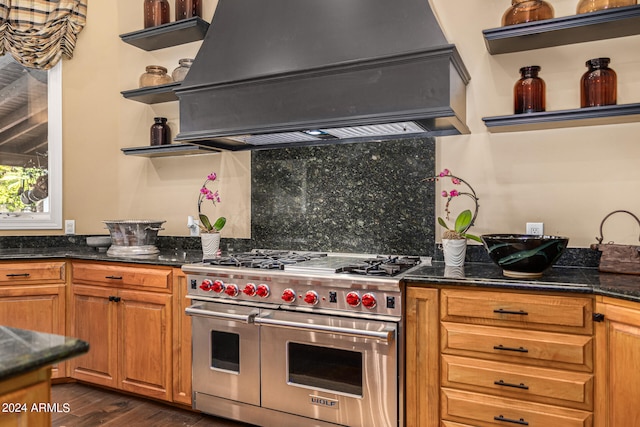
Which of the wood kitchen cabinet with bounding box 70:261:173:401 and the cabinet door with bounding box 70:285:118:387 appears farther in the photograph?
the cabinet door with bounding box 70:285:118:387

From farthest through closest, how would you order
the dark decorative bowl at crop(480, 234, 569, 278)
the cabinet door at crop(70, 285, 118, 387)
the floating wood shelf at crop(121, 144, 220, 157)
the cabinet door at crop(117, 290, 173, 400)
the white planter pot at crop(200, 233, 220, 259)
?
the floating wood shelf at crop(121, 144, 220, 157)
the white planter pot at crop(200, 233, 220, 259)
the cabinet door at crop(70, 285, 118, 387)
the cabinet door at crop(117, 290, 173, 400)
the dark decorative bowl at crop(480, 234, 569, 278)

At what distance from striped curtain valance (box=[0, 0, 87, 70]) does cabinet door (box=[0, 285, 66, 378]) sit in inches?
68.5

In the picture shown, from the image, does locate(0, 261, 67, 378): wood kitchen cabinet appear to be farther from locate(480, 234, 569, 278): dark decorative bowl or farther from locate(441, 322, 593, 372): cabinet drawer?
locate(480, 234, 569, 278): dark decorative bowl

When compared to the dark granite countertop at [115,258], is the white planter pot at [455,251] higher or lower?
higher

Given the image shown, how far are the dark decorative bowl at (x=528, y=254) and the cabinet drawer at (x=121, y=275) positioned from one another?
1830 millimetres

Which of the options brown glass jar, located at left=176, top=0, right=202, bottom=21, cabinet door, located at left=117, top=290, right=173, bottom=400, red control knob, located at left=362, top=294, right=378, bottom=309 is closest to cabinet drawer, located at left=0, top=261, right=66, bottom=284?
cabinet door, located at left=117, top=290, right=173, bottom=400

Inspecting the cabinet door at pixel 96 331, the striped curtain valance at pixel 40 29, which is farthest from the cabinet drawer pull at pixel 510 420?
the striped curtain valance at pixel 40 29

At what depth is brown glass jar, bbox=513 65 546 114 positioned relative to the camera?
2.25m

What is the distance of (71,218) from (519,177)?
3291mm

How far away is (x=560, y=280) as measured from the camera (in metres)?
1.86

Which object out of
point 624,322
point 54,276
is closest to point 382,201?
point 624,322

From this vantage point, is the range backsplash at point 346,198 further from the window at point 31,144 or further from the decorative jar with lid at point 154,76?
the window at point 31,144

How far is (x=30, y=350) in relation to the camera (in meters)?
0.88

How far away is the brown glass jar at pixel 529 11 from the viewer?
2.19 m
